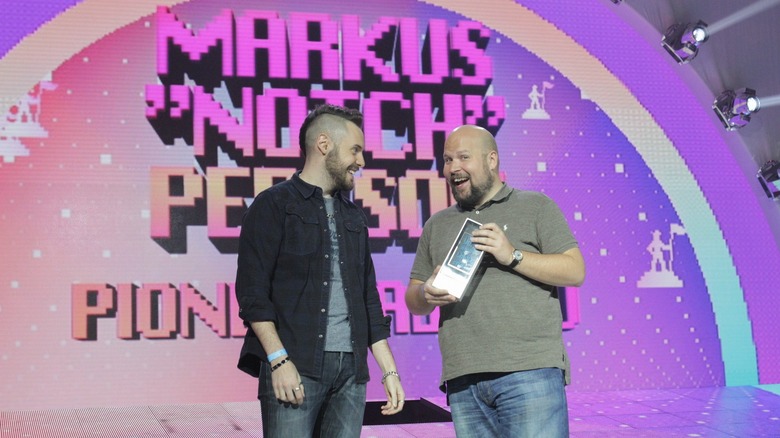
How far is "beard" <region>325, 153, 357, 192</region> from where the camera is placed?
7.29 ft

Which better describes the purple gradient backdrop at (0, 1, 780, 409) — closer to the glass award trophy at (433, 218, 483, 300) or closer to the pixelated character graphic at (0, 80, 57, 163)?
the pixelated character graphic at (0, 80, 57, 163)

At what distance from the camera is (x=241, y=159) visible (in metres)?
5.48

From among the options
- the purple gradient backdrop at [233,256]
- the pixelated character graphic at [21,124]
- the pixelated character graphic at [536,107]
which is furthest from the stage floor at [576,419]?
the pixelated character graphic at [536,107]

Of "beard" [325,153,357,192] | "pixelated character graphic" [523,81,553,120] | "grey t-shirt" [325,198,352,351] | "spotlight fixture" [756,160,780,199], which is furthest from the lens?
"pixelated character graphic" [523,81,553,120]

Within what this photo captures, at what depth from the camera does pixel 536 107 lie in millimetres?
5902

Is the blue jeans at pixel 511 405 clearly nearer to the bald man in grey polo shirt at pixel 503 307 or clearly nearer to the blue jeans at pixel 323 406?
the bald man in grey polo shirt at pixel 503 307

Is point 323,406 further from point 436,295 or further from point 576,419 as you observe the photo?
point 576,419

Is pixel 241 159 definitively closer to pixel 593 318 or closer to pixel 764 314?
pixel 593 318

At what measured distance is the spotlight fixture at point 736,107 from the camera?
544 cm

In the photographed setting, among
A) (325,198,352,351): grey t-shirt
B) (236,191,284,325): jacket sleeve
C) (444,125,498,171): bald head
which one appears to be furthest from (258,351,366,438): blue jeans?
(444,125,498,171): bald head

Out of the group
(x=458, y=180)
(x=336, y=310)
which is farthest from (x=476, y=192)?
(x=336, y=310)

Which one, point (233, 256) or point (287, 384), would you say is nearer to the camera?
point (287, 384)

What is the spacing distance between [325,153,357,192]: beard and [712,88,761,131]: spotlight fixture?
13.2ft

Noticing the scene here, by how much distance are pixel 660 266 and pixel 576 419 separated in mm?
1663
